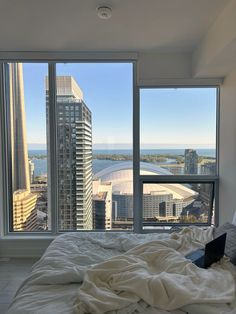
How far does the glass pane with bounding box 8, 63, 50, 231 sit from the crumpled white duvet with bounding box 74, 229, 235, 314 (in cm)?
233

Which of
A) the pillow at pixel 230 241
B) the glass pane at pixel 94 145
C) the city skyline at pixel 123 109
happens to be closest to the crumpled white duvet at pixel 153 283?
the pillow at pixel 230 241

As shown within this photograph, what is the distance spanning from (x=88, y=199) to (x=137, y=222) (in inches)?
27.5

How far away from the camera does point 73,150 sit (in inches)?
147

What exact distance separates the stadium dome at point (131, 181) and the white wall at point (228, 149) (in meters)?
0.41

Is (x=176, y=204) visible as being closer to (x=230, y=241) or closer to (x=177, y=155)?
(x=177, y=155)

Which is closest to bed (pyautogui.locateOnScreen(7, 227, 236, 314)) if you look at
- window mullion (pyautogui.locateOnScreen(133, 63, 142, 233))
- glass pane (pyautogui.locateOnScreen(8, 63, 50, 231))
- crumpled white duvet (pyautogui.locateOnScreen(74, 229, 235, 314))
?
crumpled white duvet (pyautogui.locateOnScreen(74, 229, 235, 314))

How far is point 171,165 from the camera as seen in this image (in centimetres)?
373

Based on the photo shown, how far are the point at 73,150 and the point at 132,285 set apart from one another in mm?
2533

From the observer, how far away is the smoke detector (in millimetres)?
2369

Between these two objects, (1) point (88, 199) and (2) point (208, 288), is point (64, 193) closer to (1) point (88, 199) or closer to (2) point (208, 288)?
(1) point (88, 199)

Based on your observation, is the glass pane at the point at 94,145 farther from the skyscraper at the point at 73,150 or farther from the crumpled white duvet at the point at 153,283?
the crumpled white duvet at the point at 153,283

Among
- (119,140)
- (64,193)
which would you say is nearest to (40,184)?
(64,193)

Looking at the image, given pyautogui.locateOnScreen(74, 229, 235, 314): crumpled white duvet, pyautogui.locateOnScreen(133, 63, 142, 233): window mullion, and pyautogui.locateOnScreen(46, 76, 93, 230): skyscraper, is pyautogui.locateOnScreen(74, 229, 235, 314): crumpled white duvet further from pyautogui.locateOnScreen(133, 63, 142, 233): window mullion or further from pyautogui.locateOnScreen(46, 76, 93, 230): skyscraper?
pyautogui.locateOnScreen(46, 76, 93, 230): skyscraper

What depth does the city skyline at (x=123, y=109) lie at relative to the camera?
12.0 feet
